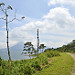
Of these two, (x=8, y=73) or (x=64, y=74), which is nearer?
(x=8, y=73)

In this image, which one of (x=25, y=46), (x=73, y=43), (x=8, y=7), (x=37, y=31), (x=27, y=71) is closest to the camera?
(x=8, y=7)

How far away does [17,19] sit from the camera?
21.1 ft

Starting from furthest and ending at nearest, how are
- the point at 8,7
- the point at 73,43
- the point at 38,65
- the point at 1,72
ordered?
the point at 73,43 < the point at 38,65 < the point at 8,7 < the point at 1,72

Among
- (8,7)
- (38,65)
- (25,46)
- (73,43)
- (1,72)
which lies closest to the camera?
(1,72)

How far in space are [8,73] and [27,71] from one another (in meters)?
2.29

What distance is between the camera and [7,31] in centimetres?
604

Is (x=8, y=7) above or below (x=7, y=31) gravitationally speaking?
above

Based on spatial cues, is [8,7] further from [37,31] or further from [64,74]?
[37,31]

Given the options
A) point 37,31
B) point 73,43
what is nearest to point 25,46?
point 37,31

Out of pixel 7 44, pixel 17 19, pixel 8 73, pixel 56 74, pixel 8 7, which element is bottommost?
pixel 56 74

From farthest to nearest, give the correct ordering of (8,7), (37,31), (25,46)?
(25,46)
(37,31)
(8,7)

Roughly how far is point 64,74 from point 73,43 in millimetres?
51362

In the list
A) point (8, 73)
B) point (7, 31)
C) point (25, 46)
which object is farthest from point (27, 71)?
point (25, 46)

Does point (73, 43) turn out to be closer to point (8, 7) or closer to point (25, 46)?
point (25, 46)
